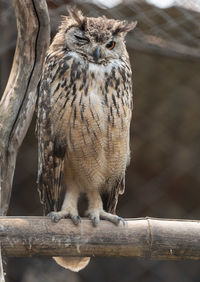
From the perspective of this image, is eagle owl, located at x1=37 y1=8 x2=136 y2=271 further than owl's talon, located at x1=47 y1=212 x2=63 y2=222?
Yes

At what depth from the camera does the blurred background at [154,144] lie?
10.7 ft

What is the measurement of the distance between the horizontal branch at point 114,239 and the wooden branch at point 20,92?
395mm

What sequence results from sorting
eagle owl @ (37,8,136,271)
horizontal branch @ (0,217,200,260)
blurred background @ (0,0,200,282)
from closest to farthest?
horizontal branch @ (0,217,200,260) < eagle owl @ (37,8,136,271) < blurred background @ (0,0,200,282)

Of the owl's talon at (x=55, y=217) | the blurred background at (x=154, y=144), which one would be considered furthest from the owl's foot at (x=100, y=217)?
the blurred background at (x=154, y=144)

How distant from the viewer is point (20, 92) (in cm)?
228

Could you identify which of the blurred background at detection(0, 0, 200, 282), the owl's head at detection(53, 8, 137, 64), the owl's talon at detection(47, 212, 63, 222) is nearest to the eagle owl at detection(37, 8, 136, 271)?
the owl's head at detection(53, 8, 137, 64)

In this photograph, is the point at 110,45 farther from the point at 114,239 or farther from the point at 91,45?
the point at 114,239

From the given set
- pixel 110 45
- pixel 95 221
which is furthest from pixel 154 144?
pixel 95 221

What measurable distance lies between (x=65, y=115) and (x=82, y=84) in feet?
0.49

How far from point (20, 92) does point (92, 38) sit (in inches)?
15.4

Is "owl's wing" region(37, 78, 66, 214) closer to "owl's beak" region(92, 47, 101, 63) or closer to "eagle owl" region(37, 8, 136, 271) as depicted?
"eagle owl" region(37, 8, 136, 271)

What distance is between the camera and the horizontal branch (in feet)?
6.11

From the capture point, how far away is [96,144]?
225cm

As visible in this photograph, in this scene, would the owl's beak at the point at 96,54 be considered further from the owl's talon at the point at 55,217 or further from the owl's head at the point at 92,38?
the owl's talon at the point at 55,217
